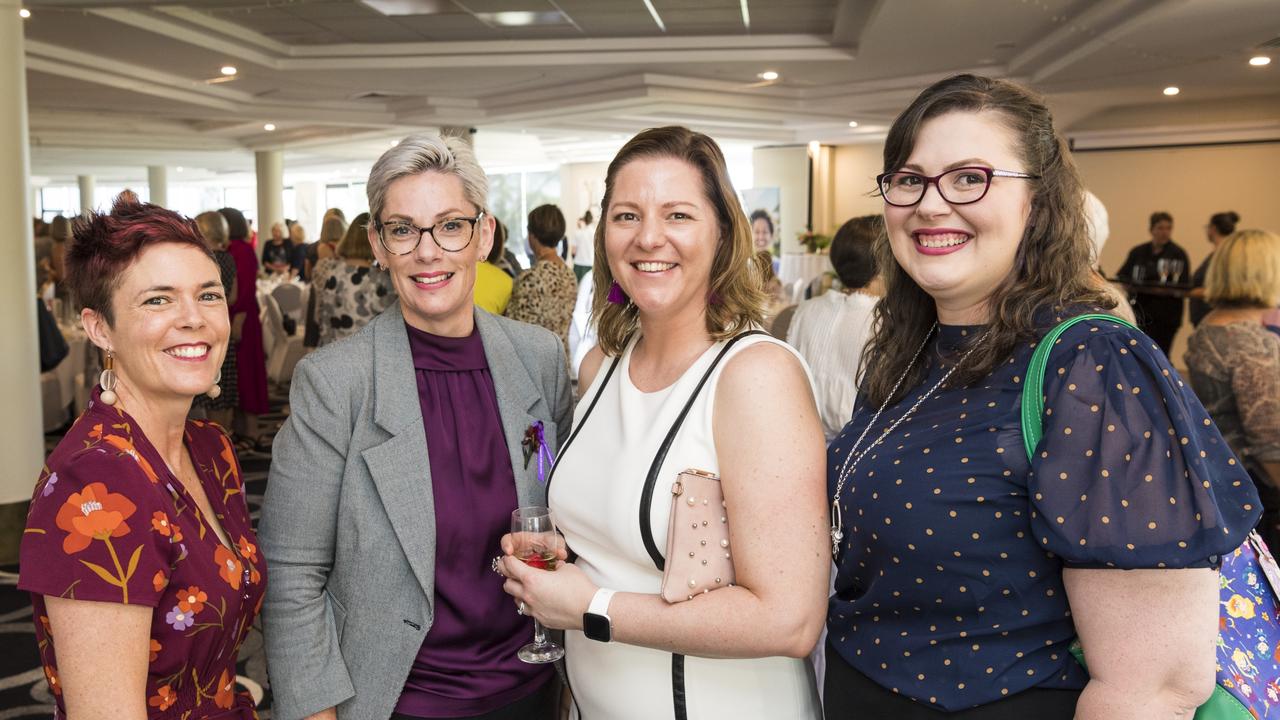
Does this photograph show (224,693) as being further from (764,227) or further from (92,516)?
(764,227)

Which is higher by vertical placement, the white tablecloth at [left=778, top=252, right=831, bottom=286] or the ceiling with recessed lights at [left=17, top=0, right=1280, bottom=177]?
the ceiling with recessed lights at [left=17, top=0, right=1280, bottom=177]

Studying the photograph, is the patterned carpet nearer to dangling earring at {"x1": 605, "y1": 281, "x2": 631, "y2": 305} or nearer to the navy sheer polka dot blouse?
dangling earring at {"x1": 605, "y1": 281, "x2": 631, "y2": 305}

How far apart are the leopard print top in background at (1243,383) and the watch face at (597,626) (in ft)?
10.8

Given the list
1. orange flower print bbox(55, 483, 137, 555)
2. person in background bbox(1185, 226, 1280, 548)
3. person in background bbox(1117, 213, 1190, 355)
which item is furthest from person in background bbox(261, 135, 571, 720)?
person in background bbox(1117, 213, 1190, 355)

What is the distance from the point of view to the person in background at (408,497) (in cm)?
177

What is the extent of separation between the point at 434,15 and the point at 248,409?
3820 millimetres

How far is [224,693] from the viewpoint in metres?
1.70

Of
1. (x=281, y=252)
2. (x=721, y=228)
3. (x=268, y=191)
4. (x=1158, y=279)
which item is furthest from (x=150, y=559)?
(x=268, y=191)

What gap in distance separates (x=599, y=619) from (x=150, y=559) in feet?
2.25

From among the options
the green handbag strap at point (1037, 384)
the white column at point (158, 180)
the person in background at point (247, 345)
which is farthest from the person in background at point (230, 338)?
the white column at point (158, 180)

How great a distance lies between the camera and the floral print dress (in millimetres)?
1435

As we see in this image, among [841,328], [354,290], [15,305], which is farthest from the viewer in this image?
[354,290]

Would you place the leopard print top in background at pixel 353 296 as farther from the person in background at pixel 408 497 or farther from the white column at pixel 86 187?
the white column at pixel 86 187

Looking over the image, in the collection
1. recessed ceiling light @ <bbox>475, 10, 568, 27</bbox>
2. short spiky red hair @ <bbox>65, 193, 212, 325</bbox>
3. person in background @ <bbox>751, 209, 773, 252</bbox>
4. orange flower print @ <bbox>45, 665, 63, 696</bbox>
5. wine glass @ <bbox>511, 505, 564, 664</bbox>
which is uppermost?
recessed ceiling light @ <bbox>475, 10, 568, 27</bbox>
